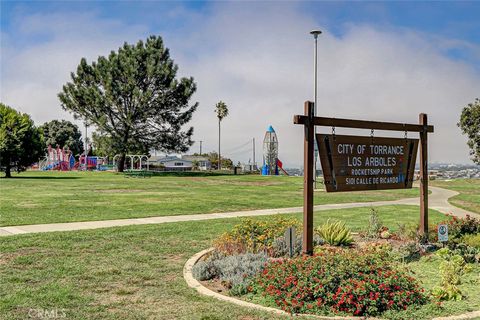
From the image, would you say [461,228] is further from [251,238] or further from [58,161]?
[58,161]

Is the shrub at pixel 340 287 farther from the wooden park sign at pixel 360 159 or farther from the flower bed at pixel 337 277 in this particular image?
the wooden park sign at pixel 360 159

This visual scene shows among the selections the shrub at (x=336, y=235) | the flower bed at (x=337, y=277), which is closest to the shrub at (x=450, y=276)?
the flower bed at (x=337, y=277)

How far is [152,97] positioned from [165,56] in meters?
5.55

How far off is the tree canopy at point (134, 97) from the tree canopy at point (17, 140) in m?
10.5

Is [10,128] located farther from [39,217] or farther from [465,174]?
[465,174]

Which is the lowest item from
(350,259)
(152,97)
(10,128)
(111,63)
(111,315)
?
(111,315)

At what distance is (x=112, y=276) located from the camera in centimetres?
674

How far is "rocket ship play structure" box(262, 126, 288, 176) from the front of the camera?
173ft

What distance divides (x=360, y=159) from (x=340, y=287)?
12.6 feet

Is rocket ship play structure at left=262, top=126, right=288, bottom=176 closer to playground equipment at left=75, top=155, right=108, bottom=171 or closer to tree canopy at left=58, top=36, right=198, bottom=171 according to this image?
tree canopy at left=58, top=36, right=198, bottom=171

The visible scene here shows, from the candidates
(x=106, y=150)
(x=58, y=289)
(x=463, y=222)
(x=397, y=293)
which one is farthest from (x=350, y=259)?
(x=106, y=150)

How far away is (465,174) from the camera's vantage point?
54.2 meters

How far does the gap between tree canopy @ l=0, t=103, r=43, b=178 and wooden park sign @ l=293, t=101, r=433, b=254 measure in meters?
35.6

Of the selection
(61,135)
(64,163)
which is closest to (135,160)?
(64,163)
